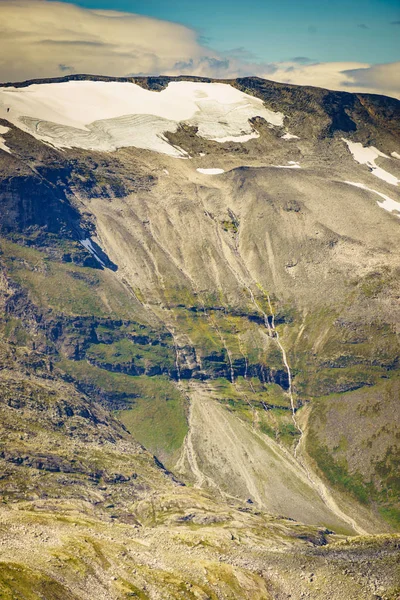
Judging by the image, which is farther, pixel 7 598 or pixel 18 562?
pixel 18 562

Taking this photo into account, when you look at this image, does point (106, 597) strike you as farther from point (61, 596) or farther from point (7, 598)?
point (7, 598)

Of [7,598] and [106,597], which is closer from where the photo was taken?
[7,598]

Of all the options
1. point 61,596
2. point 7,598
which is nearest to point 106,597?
point 61,596
